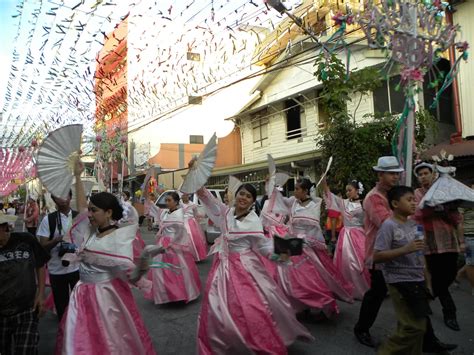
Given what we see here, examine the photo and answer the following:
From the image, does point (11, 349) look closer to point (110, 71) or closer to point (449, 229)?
point (449, 229)

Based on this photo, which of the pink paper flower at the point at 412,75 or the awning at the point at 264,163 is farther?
the awning at the point at 264,163

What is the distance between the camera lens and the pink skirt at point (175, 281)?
5.82m

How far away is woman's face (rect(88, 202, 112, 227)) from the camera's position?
3057 mm

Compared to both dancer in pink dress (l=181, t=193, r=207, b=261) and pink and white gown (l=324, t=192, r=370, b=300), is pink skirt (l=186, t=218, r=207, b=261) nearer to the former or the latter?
dancer in pink dress (l=181, t=193, r=207, b=261)

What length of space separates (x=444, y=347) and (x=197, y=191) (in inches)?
103

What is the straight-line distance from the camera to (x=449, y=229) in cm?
427

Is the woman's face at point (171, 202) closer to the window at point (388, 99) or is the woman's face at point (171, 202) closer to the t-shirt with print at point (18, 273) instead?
the t-shirt with print at point (18, 273)

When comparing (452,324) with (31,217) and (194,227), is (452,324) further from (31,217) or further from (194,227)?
(31,217)

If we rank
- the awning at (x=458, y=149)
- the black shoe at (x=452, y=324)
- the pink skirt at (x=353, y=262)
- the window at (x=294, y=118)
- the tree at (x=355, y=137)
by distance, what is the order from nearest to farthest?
1. the black shoe at (x=452, y=324)
2. the pink skirt at (x=353, y=262)
3. the awning at (x=458, y=149)
4. the tree at (x=355, y=137)
5. the window at (x=294, y=118)

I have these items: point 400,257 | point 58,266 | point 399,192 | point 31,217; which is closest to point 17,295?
point 58,266

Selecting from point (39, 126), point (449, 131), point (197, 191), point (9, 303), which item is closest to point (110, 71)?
point (39, 126)

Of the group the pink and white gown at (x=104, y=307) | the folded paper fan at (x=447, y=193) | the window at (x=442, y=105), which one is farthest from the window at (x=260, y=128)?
the pink and white gown at (x=104, y=307)

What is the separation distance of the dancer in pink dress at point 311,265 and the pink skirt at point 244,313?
2.97ft

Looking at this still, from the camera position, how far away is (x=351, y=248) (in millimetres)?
5941
